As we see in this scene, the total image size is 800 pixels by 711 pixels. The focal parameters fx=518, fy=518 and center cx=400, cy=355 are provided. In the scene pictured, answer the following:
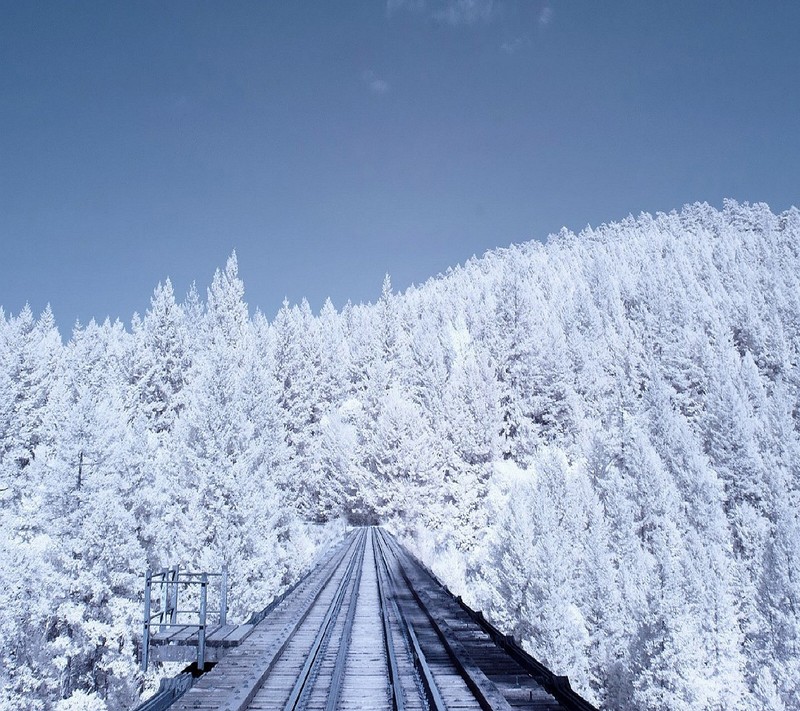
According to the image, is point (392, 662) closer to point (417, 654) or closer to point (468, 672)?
point (417, 654)

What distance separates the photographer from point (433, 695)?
7023 millimetres

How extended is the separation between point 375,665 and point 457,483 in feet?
135

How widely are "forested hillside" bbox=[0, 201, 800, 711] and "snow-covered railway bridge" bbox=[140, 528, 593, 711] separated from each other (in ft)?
49.0

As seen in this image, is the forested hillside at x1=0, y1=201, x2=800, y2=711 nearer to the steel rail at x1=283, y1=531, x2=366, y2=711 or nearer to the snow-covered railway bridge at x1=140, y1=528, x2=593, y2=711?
the steel rail at x1=283, y1=531, x2=366, y2=711

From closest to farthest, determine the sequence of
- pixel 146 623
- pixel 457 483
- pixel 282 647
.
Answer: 1. pixel 282 647
2. pixel 146 623
3. pixel 457 483

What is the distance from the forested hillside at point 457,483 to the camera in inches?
957

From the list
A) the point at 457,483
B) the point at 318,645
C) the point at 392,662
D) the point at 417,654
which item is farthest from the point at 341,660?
the point at 457,483

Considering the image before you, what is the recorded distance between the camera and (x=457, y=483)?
49000 millimetres

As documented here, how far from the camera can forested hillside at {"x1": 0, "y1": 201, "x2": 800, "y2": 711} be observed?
79.7ft

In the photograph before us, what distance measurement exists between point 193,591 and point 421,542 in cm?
2079

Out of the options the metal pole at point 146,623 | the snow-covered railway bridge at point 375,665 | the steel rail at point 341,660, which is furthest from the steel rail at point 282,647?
the metal pole at point 146,623

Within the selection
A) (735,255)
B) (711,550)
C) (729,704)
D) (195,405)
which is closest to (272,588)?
(195,405)

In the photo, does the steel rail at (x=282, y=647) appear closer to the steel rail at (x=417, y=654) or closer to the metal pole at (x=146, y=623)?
the steel rail at (x=417, y=654)

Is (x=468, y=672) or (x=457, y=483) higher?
(x=457, y=483)
